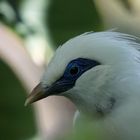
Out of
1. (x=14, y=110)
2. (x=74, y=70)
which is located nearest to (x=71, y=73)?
(x=74, y=70)

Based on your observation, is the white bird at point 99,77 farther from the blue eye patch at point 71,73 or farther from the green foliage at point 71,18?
the green foliage at point 71,18

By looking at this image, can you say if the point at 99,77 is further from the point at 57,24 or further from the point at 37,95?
the point at 57,24

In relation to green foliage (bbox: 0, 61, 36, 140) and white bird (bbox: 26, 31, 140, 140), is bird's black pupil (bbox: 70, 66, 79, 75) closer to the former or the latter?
white bird (bbox: 26, 31, 140, 140)

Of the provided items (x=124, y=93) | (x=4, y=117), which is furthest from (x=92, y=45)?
(x=4, y=117)

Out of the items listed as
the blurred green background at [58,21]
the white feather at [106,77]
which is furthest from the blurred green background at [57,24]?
the white feather at [106,77]

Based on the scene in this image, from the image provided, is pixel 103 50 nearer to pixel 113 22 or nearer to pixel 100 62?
pixel 100 62

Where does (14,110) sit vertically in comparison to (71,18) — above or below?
above

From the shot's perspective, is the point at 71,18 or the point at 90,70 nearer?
the point at 90,70

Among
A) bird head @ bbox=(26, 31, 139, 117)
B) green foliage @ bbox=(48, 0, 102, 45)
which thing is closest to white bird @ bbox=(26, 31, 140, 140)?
bird head @ bbox=(26, 31, 139, 117)

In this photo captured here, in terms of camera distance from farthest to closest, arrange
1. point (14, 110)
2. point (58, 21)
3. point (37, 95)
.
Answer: point (58, 21) → point (37, 95) → point (14, 110)
